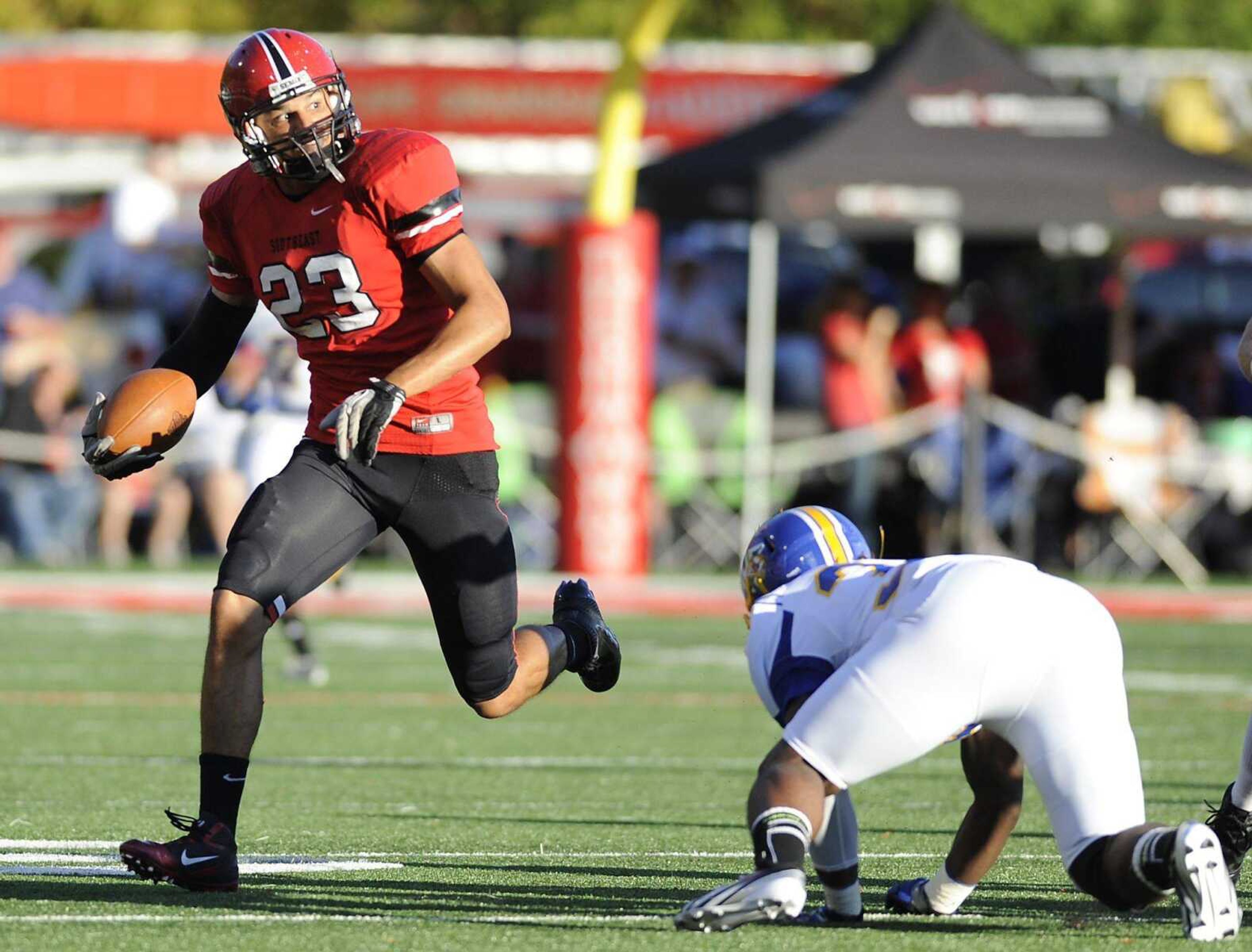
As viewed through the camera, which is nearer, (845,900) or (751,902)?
(751,902)

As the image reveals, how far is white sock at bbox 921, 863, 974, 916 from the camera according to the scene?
5.14 metres

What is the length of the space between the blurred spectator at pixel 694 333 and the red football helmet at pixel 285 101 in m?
12.2

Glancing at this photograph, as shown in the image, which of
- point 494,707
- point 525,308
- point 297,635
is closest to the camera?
point 494,707

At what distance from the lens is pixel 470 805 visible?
23.6 feet

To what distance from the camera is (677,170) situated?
1639cm

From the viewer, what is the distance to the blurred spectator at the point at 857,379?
56.0 ft

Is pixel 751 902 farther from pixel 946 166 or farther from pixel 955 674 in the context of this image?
pixel 946 166

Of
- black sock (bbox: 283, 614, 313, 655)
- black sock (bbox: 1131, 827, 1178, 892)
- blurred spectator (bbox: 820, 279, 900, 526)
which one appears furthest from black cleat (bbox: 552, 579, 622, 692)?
blurred spectator (bbox: 820, 279, 900, 526)

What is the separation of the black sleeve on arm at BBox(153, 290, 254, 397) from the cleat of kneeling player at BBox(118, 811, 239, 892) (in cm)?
126

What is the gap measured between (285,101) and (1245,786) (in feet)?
9.09

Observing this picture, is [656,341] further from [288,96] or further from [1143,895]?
[1143,895]

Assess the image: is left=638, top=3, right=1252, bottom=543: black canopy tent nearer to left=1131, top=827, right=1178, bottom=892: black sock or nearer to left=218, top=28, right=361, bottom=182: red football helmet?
left=218, top=28, right=361, bottom=182: red football helmet

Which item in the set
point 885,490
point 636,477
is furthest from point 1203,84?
point 636,477

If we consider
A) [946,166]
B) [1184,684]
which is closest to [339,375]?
[1184,684]
